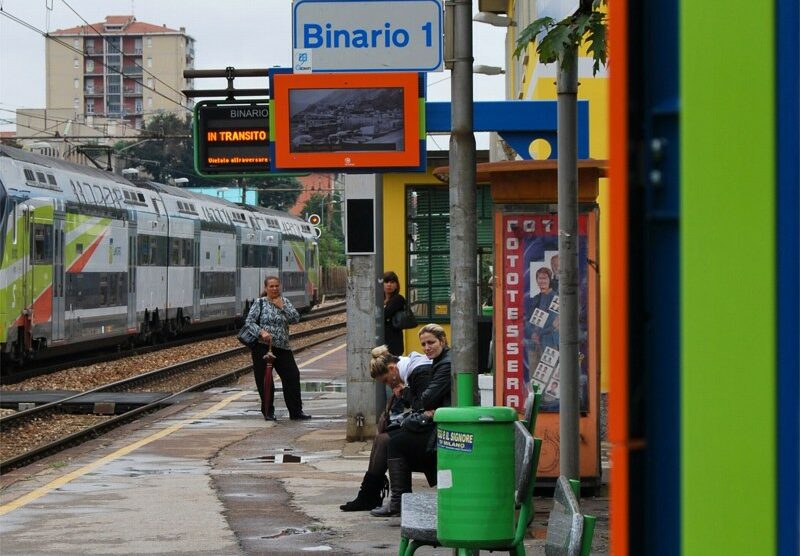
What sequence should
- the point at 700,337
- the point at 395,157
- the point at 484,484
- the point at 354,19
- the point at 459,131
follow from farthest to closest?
the point at 395,157
the point at 354,19
the point at 459,131
the point at 484,484
the point at 700,337

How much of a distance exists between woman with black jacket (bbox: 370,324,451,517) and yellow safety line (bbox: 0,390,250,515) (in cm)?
266

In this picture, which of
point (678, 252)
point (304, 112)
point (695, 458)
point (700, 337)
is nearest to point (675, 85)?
point (678, 252)

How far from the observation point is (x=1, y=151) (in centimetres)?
2334

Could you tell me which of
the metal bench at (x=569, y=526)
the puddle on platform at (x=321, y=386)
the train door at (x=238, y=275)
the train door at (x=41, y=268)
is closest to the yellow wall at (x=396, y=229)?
the puddle on platform at (x=321, y=386)

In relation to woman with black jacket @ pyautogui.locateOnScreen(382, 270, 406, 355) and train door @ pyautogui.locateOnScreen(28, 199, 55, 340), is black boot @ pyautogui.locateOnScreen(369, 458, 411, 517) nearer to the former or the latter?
woman with black jacket @ pyautogui.locateOnScreen(382, 270, 406, 355)

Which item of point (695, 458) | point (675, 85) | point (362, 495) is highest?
point (675, 85)

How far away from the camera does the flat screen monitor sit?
10.6m


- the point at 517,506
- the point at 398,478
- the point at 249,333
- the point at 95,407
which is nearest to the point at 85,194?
the point at 95,407

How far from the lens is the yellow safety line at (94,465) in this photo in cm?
1065

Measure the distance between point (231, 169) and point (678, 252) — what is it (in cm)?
1324

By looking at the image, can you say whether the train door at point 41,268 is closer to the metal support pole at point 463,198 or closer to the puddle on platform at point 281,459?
the puddle on platform at point 281,459

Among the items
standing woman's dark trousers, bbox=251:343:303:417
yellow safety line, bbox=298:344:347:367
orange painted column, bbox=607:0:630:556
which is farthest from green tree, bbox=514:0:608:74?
yellow safety line, bbox=298:344:347:367

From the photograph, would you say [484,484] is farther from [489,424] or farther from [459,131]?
[459,131]

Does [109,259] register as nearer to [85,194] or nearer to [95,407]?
[85,194]
